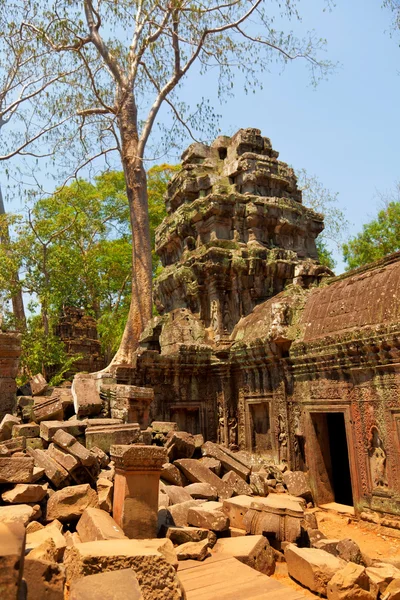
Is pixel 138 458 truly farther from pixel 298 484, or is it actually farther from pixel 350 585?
pixel 298 484

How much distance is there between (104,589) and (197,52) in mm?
13804

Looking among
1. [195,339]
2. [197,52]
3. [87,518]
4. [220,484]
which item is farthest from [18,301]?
[87,518]

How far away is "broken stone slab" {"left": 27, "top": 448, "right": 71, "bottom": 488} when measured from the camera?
5.11 meters

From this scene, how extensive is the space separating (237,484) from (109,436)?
2.21 m

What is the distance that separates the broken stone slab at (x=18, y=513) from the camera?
158 inches

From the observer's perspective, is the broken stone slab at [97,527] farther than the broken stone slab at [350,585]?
Yes

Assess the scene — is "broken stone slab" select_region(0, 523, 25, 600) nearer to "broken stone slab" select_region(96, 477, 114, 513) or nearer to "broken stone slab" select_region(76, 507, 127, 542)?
"broken stone slab" select_region(76, 507, 127, 542)

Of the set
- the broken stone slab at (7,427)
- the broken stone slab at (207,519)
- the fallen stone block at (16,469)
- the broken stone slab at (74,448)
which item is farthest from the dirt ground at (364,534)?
the broken stone slab at (7,427)

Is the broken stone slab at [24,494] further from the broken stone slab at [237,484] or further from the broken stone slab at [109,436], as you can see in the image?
the broken stone slab at [237,484]

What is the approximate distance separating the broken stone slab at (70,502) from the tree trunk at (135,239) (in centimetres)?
723

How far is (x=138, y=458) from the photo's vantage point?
4.51 m

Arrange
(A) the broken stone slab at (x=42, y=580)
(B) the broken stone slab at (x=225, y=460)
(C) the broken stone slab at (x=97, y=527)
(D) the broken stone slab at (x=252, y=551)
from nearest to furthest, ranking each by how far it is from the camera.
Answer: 1. (A) the broken stone slab at (x=42, y=580)
2. (C) the broken stone slab at (x=97, y=527)
3. (D) the broken stone slab at (x=252, y=551)
4. (B) the broken stone slab at (x=225, y=460)

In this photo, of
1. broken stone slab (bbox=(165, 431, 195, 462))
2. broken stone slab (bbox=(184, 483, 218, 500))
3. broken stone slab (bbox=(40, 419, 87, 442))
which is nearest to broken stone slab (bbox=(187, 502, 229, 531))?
broken stone slab (bbox=(184, 483, 218, 500))

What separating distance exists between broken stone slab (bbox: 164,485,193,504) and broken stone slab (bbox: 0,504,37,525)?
1.71 metres
